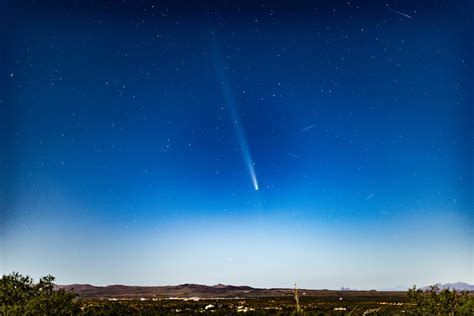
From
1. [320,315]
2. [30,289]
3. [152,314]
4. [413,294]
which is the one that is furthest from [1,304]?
[320,315]

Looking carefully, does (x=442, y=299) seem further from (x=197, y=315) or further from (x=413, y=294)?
Result: (x=197, y=315)

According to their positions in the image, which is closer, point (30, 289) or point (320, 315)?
Answer: point (30, 289)

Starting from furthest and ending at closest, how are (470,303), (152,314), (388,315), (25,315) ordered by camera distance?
(152,314) → (388,315) → (470,303) → (25,315)

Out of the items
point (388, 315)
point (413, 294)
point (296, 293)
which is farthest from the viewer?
point (388, 315)

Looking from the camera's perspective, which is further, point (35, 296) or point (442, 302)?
point (442, 302)

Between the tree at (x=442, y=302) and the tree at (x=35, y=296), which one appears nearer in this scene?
the tree at (x=35, y=296)

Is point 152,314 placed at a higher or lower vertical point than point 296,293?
lower

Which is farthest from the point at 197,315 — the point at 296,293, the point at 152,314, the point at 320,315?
the point at 296,293

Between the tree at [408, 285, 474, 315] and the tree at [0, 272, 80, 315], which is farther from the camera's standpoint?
the tree at [408, 285, 474, 315]
